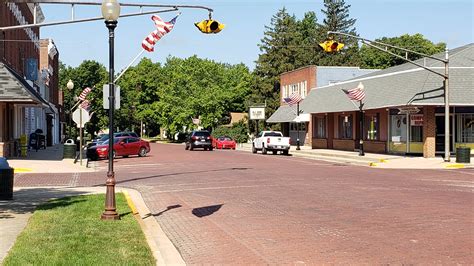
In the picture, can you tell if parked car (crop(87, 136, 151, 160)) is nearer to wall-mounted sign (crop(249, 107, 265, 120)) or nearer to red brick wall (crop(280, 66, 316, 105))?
red brick wall (crop(280, 66, 316, 105))

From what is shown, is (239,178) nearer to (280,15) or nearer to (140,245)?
(140,245)

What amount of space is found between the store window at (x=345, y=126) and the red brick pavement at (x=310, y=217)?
2398 cm

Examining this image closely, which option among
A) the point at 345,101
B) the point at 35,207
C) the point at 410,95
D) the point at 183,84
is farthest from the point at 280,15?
the point at 35,207

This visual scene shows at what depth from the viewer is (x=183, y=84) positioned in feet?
287

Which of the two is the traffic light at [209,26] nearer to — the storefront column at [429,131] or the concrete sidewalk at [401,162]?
the concrete sidewalk at [401,162]

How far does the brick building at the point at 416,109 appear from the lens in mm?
34469

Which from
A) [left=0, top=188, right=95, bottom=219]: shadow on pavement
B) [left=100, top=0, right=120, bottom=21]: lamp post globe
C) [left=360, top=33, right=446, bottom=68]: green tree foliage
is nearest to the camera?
[left=100, top=0, right=120, bottom=21]: lamp post globe

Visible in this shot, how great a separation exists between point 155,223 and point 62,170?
1623 centimetres

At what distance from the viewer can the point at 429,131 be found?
34.8 m

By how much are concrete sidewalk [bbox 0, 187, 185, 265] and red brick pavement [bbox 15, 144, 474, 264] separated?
26 centimetres

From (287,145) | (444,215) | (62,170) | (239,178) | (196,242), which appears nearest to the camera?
(196,242)

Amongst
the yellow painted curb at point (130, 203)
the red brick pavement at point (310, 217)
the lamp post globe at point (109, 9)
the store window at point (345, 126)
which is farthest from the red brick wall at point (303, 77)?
the lamp post globe at point (109, 9)

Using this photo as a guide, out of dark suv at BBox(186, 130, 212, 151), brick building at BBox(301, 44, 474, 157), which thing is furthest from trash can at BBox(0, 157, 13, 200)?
dark suv at BBox(186, 130, 212, 151)

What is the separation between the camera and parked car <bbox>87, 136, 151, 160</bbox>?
36938 millimetres
